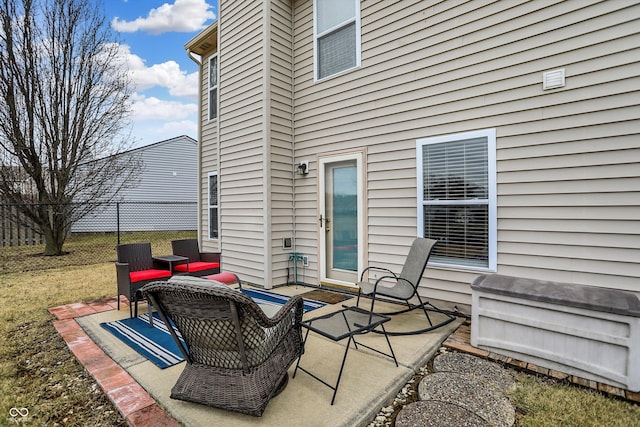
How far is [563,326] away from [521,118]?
2.08 m

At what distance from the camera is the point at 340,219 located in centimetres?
498

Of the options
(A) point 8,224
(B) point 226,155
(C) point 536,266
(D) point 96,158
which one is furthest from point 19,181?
(C) point 536,266

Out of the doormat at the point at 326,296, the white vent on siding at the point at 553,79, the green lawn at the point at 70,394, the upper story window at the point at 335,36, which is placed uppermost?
the upper story window at the point at 335,36

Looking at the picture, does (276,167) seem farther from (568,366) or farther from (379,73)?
(568,366)

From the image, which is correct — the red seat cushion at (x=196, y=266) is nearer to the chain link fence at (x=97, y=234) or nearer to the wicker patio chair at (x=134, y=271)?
the wicker patio chair at (x=134, y=271)

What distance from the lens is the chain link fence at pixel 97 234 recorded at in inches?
327

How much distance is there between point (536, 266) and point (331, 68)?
3.95 m

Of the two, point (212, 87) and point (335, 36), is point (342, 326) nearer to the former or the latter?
point (335, 36)

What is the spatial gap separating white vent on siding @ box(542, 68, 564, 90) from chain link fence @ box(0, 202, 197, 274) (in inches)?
344

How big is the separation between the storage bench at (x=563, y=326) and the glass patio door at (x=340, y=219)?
2060mm

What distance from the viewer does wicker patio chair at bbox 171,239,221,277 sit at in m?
4.63

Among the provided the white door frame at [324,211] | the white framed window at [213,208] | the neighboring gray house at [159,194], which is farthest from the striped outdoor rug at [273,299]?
the neighboring gray house at [159,194]

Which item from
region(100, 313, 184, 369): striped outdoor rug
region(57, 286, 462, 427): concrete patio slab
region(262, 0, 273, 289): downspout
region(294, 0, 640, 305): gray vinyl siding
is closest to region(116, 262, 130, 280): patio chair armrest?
region(100, 313, 184, 369): striped outdoor rug

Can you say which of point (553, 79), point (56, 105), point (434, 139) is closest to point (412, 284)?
point (434, 139)
